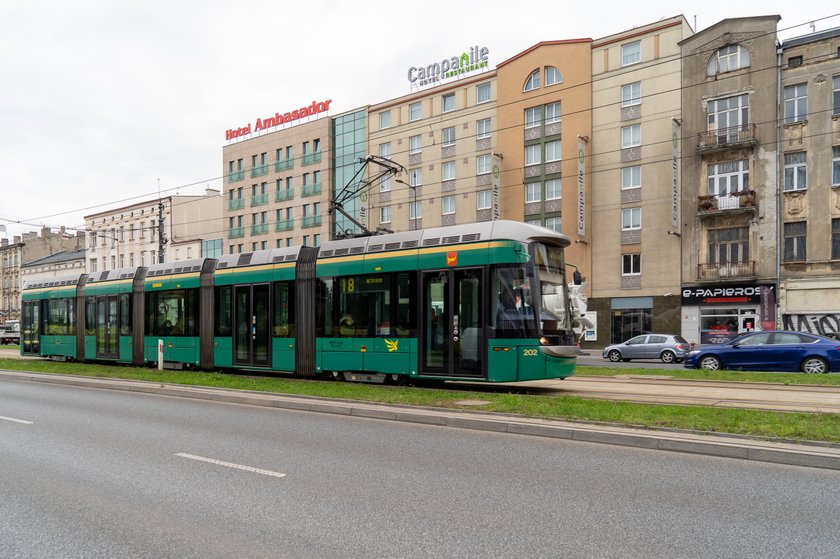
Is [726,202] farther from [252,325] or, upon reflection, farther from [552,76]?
[252,325]

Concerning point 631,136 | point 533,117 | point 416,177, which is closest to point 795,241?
point 631,136

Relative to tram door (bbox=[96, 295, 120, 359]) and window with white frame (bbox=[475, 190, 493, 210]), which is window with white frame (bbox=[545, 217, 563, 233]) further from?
tram door (bbox=[96, 295, 120, 359])

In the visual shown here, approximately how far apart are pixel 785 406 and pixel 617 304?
30.9 metres

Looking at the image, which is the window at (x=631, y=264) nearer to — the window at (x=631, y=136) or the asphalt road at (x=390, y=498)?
the window at (x=631, y=136)

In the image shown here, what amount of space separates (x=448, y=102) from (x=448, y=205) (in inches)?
318

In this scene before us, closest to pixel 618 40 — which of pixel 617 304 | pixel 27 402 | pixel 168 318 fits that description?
pixel 617 304

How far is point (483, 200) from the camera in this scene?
47781 mm

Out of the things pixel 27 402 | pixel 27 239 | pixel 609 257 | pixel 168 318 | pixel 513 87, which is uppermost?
pixel 513 87

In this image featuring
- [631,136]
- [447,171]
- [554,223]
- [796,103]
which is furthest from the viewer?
[447,171]

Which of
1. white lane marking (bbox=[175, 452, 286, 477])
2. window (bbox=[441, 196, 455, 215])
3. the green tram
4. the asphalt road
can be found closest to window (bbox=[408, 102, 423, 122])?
window (bbox=[441, 196, 455, 215])

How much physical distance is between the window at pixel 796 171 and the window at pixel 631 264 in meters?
9.05

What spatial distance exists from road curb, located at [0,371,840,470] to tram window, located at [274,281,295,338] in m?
3.67

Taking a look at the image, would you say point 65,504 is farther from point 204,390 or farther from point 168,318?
point 168,318

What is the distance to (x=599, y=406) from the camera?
11000mm
